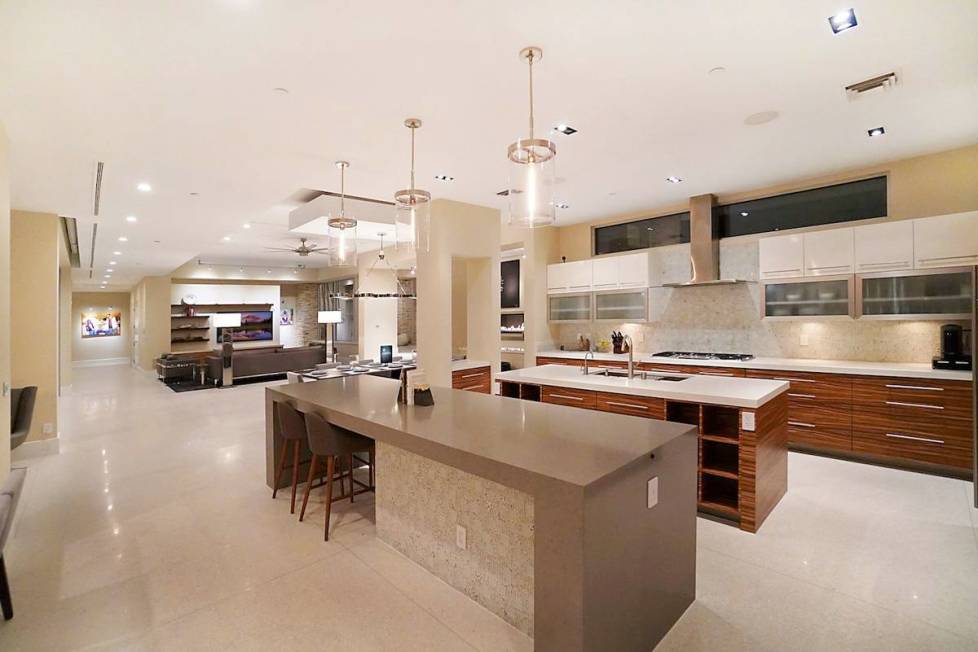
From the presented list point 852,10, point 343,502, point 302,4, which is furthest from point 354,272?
point 852,10

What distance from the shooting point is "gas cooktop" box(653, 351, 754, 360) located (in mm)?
5367

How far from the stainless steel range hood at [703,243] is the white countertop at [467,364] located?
8.79 ft

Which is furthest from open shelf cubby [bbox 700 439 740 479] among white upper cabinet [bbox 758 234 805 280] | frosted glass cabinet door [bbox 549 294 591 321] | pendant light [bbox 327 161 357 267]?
frosted glass cabinet door [bbox 549 294 591 321]

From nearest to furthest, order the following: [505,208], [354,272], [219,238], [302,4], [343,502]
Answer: [302,4]
[343,502]
[505,208]
[219,238]
[354,272]

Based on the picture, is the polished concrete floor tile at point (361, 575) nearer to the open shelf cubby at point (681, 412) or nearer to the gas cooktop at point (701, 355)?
the open shelf cubby at point (681, 412)

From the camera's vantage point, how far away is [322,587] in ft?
8.06

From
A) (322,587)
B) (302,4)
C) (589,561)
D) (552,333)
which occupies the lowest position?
(322,587)

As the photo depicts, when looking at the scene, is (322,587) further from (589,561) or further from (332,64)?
(332,64)

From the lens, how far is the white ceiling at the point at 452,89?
2184mm

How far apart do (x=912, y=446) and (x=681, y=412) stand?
8.10 ft

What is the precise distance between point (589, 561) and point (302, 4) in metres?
2.67

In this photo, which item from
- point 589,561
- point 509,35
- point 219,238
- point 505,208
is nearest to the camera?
point 589,561

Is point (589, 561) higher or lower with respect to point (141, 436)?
higher

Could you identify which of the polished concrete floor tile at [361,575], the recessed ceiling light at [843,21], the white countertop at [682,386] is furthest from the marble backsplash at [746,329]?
the recessed ceiling light at [843,21]
